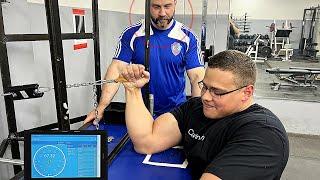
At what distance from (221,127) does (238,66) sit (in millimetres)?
254

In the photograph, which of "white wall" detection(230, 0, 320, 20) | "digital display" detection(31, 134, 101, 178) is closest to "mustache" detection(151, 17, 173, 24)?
"digital display" detection(31, 134, 101, 178)

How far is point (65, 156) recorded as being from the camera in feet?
2.71

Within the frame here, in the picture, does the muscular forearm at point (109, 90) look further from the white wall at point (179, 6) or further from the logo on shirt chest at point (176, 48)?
the white wall at point (179, 6)

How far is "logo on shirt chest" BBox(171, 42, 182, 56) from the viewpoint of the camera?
1.84m

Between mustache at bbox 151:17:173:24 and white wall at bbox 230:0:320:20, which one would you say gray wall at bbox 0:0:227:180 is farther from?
white wall at bbox 230:0:320:20

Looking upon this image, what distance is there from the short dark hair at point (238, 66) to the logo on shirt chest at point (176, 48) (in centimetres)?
74

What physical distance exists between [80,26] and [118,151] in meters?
1.02

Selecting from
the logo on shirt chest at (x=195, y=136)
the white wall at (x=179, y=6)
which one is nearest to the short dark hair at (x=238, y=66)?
the logo on shirt chest at (x=195, y=136)

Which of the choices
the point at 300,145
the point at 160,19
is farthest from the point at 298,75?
the point at 160,19

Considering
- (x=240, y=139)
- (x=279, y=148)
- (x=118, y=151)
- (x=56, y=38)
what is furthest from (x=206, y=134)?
(x=56, y=38)

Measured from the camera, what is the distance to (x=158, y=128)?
1.35 m

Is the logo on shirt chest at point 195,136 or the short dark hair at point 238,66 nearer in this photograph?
the short dark hair at point 238,66

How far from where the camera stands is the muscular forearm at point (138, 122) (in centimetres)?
131

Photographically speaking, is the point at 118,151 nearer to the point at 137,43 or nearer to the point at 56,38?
the point at 56,38
